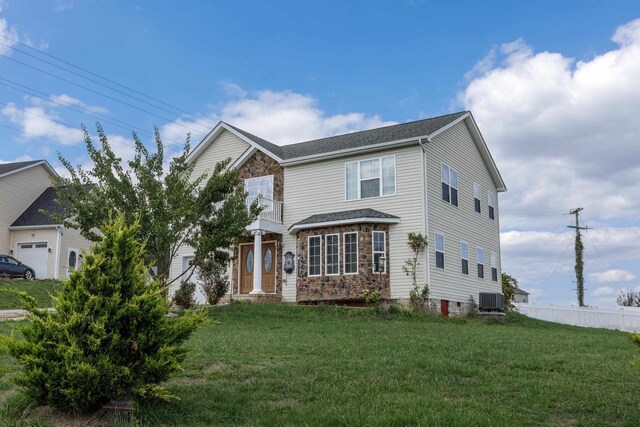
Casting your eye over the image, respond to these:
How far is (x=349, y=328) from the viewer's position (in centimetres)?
1533

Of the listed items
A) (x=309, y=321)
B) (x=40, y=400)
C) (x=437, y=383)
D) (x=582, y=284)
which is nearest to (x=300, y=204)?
(x=309, y=321)

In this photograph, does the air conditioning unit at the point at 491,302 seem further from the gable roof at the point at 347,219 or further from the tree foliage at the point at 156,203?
the tree foliage at the point at 156,203

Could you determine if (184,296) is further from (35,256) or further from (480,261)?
(35,256)

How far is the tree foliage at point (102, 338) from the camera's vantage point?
6238 millimetres

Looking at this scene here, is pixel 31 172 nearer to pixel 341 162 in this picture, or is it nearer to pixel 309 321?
pixel 341 162

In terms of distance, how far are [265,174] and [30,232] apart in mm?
16015

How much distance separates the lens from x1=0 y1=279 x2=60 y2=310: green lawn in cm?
2162

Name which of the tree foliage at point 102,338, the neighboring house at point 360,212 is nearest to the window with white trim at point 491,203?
the neighboring house at point 360,212

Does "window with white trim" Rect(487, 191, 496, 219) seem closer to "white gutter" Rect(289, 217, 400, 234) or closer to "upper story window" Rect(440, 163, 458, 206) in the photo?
"upper story window" Rect(440, 163, 458, 206)

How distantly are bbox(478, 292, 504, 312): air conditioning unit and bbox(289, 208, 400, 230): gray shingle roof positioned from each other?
605cm

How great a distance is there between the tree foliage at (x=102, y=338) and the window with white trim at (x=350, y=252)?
48.4ft

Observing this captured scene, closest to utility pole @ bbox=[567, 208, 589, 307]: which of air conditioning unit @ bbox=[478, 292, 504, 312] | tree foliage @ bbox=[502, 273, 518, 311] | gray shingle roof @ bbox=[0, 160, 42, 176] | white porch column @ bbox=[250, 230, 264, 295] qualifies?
tree foliage @ bbox=[502, 273, 518, 311]

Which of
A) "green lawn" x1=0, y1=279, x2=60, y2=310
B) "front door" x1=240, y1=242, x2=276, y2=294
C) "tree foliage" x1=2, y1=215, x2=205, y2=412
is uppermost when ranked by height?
"front door" x1=240, y1=242, x2=276, y2=294

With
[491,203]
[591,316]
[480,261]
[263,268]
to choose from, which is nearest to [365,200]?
[263,268]
